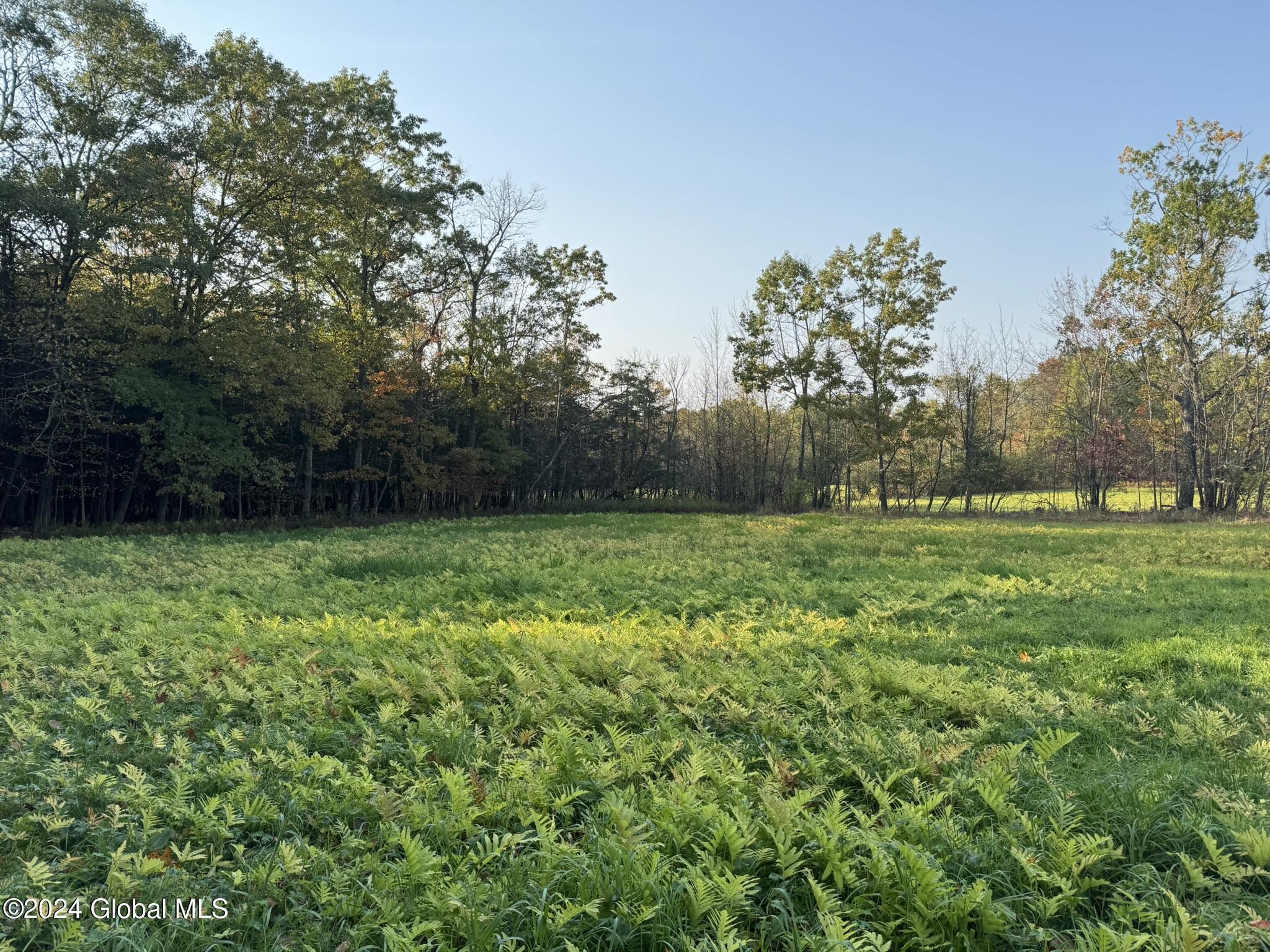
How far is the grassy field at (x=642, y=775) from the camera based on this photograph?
2066 millimetres

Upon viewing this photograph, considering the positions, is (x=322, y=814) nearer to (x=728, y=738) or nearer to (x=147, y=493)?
(x=728, y=738)

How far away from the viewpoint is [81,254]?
696 inches

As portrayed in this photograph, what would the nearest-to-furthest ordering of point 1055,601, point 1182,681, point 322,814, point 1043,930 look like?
point 1043,930 < point 322,814 < point 1182,681 < point 1055,601

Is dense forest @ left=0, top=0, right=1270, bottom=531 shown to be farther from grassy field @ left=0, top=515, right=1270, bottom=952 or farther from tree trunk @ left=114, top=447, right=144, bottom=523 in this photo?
grassy field @ left=0, top=515, right=1270, bottom=952

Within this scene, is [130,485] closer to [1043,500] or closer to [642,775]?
[642,775]

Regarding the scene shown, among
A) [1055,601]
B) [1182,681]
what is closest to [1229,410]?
[1055,601]

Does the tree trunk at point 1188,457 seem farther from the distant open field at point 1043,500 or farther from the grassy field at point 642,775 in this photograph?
the grassy field at point 642,775

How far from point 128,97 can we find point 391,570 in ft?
61.9

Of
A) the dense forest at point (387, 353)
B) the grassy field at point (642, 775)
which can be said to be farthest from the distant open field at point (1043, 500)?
the grassy field at point (642, 775)

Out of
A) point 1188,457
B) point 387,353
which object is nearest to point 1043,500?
point 1188,457

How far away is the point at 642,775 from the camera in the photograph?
3.01 meters

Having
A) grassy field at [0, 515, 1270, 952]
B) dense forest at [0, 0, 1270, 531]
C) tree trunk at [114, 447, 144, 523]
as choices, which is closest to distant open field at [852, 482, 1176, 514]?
dense forest at [0, 0, 1270, 531]

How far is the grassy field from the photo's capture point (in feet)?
6.78

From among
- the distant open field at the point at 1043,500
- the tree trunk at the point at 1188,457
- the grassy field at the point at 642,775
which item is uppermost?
the tree trunk at the point at 1188,457
